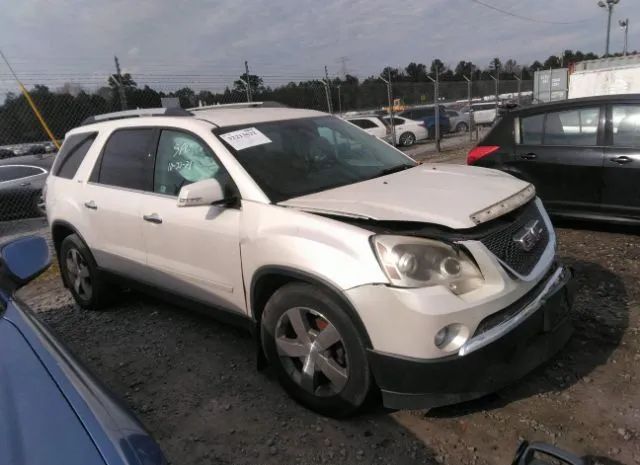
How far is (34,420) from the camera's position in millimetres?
1518

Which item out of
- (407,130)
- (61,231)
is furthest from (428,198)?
(407,130)

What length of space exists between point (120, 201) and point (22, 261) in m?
1.67

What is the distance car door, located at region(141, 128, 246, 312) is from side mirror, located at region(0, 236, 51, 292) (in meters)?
1.00

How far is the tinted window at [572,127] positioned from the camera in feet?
17.9

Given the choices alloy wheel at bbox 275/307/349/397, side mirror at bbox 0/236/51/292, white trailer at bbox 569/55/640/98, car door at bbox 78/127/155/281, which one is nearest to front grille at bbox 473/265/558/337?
alloy wheel at bbox 275/307/349/397

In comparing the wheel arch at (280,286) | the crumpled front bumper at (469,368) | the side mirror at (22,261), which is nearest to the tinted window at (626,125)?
the crumpled front bumper at (469,368)

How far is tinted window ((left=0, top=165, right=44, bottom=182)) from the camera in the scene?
1025 cm

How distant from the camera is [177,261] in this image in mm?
3594

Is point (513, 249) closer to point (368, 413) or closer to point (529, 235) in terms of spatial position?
point (529, 235)

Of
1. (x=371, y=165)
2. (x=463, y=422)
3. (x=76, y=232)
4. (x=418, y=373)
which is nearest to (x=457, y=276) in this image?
(x=418, y=373)

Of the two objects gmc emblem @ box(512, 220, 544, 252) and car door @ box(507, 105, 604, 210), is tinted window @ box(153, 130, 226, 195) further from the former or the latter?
car door @ box(507, 105, 604, 210)

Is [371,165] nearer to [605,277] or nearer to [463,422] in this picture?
[463,422]

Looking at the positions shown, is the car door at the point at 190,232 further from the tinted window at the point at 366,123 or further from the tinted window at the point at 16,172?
the tinted window at the point at 366,123

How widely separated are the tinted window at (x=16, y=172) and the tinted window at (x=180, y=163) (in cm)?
809
